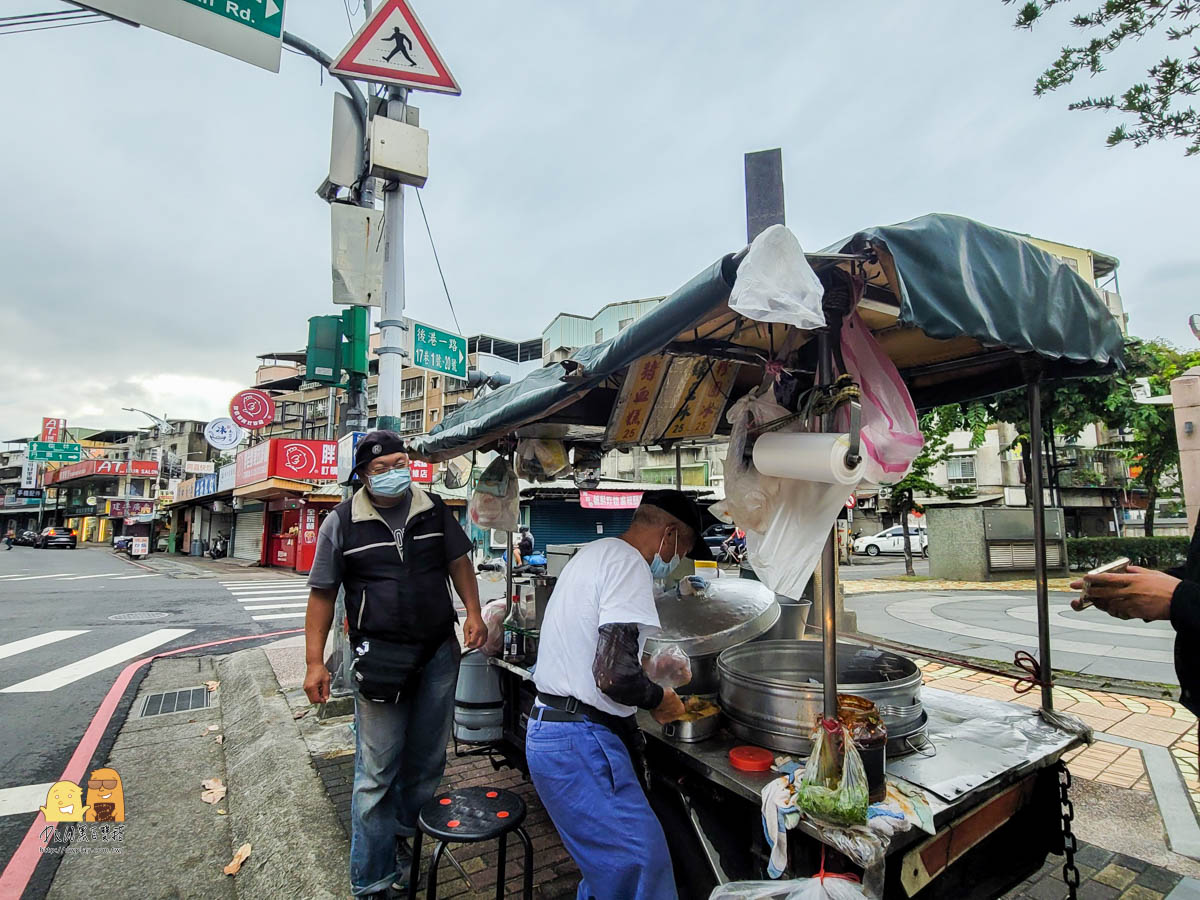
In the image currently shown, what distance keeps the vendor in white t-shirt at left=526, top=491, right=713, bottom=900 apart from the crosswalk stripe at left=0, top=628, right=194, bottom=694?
288 inches

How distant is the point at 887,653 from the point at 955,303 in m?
1.68

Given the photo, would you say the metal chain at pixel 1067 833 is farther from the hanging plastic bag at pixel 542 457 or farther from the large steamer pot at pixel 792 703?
the hanging plastic bag at pixel 542 457

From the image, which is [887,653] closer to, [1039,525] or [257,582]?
[1039,525]

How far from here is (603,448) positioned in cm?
454

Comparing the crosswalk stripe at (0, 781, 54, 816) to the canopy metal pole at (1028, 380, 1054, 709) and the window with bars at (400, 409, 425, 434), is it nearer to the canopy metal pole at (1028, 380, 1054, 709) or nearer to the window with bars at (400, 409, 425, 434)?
the canopy metal pole at (1028, 380, 1054, 709)

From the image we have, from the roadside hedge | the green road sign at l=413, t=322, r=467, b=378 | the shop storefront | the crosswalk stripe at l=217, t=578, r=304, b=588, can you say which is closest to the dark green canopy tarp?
the green road sign at l=413, t=322, r=467, b=378

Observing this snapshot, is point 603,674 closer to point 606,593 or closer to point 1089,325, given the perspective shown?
point 606,593

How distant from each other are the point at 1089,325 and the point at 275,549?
95.9 ft

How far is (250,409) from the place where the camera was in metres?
18.8

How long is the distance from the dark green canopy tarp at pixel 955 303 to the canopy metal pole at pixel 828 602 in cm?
29

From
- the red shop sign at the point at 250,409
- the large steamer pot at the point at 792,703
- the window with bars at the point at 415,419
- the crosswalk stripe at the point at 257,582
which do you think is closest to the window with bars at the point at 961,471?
the crosswalk stripe at the point at 257,582

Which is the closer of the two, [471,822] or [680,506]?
[471,822]

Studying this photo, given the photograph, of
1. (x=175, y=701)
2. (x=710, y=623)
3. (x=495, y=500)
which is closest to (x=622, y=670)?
(x=710, y=623)

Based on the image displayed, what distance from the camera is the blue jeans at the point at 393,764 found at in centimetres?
270
